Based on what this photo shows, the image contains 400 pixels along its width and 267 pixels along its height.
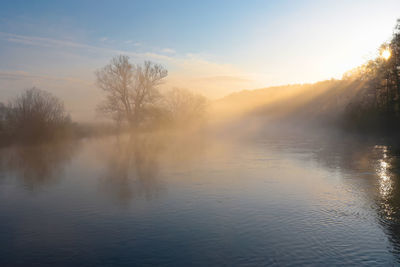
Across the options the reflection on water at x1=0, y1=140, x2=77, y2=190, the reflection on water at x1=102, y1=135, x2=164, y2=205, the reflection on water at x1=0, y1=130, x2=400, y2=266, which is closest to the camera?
the reflection on water at x1=0, y1=130, x2=400, y2=266

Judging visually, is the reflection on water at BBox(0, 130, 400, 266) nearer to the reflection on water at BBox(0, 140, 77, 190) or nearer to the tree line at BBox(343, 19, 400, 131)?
the reflection on water at BBox(0, 140, 77, 190)

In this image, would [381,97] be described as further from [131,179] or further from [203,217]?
[203,217]

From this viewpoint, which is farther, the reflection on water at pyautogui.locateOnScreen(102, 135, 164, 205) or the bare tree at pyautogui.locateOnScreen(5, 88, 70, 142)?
the bare tree at pyautogui.locateOnScreen(5, 88, 70, 142)

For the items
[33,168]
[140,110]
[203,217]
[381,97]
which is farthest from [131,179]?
[381,97]

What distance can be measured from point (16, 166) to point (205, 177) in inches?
510

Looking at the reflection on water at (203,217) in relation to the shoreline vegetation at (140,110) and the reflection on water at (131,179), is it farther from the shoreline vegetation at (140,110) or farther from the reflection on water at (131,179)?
the shoreline vegetation at (140,110)

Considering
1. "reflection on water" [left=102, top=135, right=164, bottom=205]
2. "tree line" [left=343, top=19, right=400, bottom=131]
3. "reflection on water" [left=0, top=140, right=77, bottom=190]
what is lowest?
"reflection on water" [left=102, top=135, right=164, bottom=205]

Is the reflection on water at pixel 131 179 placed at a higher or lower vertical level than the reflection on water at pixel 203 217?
higher

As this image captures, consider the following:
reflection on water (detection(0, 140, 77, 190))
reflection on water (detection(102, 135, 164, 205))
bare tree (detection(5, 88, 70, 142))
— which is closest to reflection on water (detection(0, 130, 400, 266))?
reflection on water (detection(102, 135, 164, 205))

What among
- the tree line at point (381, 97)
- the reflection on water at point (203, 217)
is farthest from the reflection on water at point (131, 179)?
the tree line at point (381, 97)

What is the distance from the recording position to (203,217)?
9930 millimetres

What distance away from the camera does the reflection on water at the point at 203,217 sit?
7277 millimetres

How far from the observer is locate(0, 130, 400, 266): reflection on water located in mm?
7277

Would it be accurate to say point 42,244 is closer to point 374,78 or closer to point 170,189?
point 170,189
